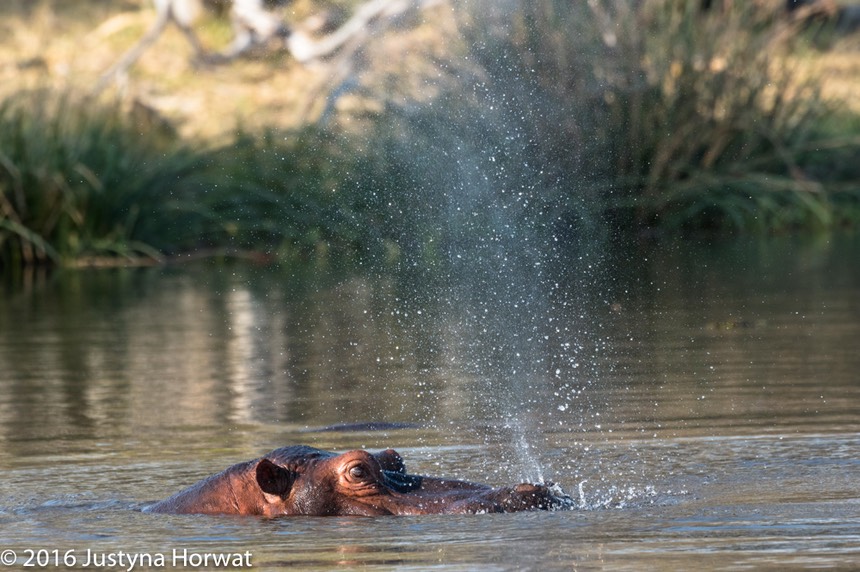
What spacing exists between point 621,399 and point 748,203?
37.9ft

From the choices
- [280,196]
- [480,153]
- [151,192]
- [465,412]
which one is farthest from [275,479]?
[280,196]

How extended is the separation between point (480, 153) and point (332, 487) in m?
12.3

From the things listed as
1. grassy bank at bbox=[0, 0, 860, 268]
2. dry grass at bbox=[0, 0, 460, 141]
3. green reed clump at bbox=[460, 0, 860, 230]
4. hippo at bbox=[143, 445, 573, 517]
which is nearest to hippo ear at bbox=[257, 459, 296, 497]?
hippo at bbox=[143, 445, 573, 517]

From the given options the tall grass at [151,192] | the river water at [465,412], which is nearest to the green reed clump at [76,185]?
the tall grass at [151,192]

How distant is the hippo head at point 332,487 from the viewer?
16.6 feet

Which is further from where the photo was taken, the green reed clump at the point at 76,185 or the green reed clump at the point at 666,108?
the green reed clump at the point at 666,108

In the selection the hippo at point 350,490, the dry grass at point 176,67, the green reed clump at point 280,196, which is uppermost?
the dry grass at point 176,67

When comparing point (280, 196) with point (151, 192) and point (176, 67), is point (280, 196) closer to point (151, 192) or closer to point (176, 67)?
point (151, 192)

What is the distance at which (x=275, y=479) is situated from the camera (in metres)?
5.14

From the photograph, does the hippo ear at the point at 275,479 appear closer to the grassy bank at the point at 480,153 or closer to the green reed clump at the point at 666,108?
the grassy bank at the point at 480,153

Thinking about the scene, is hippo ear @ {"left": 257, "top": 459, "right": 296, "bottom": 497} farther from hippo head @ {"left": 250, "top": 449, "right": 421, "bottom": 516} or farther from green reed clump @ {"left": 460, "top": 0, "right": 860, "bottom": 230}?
green reed clump @ {"left": 460, "top": 0, "right": 860, "bottom": 230}

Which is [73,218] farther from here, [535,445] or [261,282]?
[535,445]

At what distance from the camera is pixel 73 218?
17828 mm

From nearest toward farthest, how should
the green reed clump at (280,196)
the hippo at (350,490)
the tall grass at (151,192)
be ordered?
the hippo at (350,490), the tall grass at (151,192), the green reed clump at (280,196)
